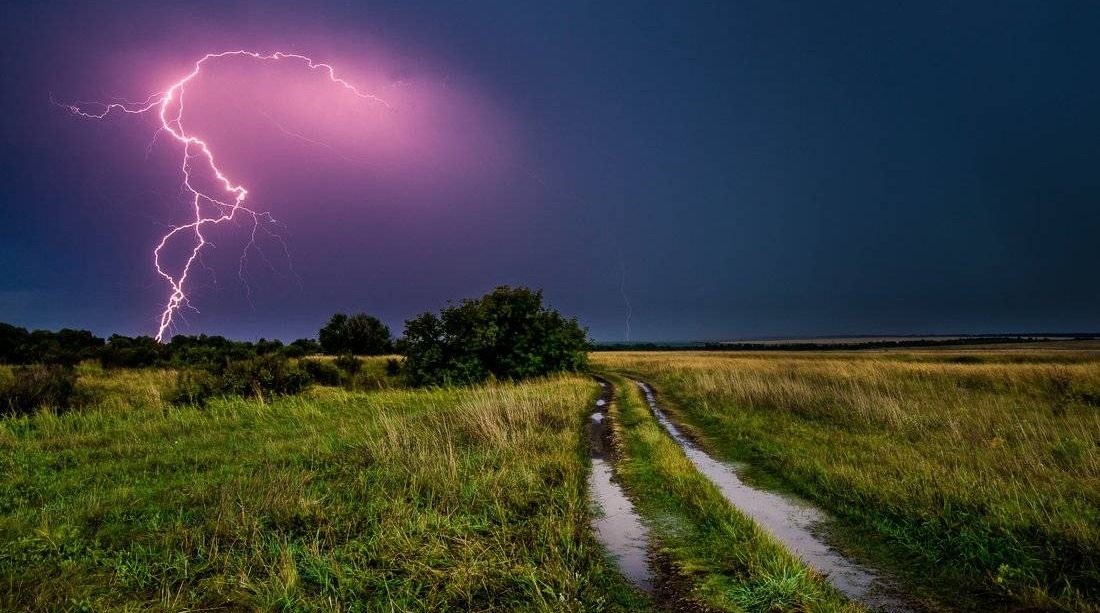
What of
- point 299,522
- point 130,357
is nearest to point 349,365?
point 130,357

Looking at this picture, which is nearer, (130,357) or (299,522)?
(299,522)

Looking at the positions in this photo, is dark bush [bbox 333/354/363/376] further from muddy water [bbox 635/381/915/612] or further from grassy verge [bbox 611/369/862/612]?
muddy water [bbox 635/381/915/612]

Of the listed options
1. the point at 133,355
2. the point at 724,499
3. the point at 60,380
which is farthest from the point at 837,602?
the point at 133,355

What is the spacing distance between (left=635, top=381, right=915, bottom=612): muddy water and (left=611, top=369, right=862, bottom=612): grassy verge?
0.32m

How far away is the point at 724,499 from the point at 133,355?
153 ft

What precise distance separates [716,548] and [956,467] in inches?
208

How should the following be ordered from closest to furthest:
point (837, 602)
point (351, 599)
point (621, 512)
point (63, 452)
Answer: point (837, 602), point (351, 599), point (621, 512), point (63, 452)

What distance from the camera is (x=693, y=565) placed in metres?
5.12

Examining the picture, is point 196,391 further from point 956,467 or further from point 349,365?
point 956,467

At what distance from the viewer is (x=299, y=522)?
619 cm

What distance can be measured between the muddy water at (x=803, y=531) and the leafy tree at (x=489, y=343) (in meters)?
18.4

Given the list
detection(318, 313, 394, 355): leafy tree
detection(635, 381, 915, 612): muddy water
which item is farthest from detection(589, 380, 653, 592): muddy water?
detection(318, 313, 394, 355): leafy tree

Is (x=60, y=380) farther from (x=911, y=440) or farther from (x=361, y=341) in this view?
(x=361, y=341)

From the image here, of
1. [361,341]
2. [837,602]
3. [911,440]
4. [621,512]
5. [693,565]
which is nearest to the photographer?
[837,602]
